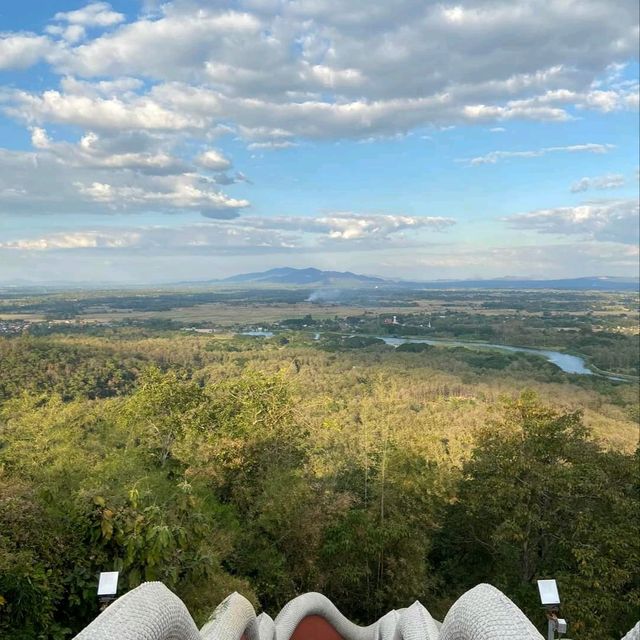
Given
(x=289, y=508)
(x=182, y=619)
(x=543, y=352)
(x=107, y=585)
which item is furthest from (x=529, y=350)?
(x=182, y=619)

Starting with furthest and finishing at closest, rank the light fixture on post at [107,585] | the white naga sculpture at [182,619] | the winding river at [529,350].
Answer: the winding river at [529,350] < the light fixture on post at [107,585] < the white naga sculpture at [182,619]

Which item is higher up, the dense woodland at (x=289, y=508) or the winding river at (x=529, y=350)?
the dense woodland at (x=289, y=508)

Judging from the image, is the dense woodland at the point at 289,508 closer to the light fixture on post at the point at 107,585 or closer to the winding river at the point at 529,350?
the light fixture on post at the point at 107,585

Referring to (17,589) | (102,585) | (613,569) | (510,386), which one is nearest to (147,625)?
(102,585)

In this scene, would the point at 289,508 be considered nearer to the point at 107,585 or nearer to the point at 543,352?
the point at 107,585

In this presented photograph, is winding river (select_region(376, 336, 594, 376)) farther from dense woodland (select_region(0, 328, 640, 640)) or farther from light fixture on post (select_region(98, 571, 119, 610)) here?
light fixture on post (select_region(98, 571, 119, 610))

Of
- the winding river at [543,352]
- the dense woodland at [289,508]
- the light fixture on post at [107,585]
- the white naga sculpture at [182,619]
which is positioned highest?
the white naga sculpture at [182,619]

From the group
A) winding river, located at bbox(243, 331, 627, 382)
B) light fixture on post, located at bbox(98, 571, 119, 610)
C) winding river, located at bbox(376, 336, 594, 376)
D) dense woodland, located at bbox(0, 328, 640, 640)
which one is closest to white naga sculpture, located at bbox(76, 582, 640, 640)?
light fixture on post, located at bbox(98, 571, 119, 610)

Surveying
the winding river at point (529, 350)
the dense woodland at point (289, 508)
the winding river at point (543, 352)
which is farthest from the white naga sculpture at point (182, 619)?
the winding river at point (543, 352)
